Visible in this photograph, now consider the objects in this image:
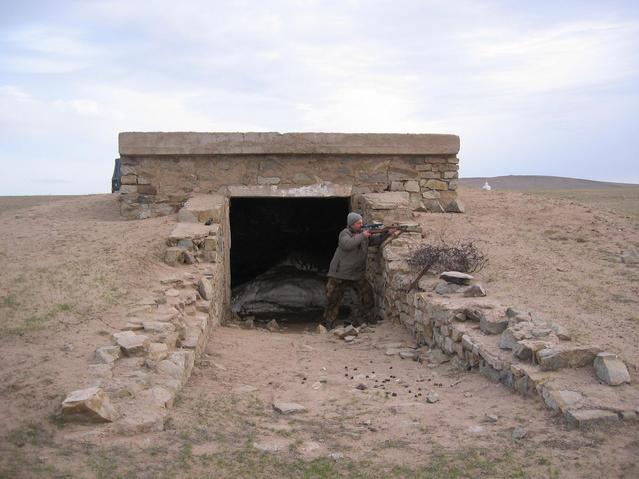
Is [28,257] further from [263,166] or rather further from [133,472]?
[133,472]

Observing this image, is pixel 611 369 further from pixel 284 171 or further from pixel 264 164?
pixel 264 164

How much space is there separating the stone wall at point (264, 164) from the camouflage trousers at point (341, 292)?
5.11 feet

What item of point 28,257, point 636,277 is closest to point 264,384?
point 28,257

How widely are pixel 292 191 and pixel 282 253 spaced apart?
4.68 meters

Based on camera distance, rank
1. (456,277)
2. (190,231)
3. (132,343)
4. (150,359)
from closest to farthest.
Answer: (150,359)
(132,343)
(456,277)
(190,231)

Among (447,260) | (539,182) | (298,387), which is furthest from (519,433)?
(539,182)

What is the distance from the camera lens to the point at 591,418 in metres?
4.05

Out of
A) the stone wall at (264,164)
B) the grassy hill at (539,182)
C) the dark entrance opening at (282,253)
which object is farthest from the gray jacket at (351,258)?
the grassy hill at (539,182)

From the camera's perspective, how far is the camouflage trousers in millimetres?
9141

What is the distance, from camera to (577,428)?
160 inches

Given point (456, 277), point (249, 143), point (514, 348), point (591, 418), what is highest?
point (249, 143)

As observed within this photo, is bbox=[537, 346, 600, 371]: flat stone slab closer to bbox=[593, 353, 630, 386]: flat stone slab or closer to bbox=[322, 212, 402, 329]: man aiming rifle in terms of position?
bbox=[593, 353, 630, 386]: flat stone slab

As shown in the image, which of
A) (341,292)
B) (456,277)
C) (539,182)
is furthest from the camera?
(539,182)

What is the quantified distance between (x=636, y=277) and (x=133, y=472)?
5.99 meters
